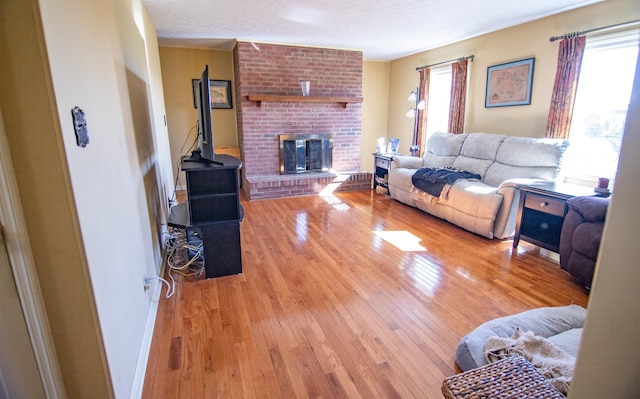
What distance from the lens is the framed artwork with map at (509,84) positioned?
3.83 meters

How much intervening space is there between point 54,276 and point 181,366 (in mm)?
843

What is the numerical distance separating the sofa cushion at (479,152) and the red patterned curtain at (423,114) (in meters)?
1.28

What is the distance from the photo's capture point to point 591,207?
2.29 metres

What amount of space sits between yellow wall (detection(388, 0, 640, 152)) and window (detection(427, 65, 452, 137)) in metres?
0.21

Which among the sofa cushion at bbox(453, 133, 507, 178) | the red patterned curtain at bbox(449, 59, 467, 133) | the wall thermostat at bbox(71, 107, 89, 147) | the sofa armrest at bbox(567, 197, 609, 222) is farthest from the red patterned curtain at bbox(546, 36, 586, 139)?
the wall thermostat at bbox(71, 107, 89, 147)

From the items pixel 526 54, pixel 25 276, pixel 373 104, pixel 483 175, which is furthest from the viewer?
pixel 373 104

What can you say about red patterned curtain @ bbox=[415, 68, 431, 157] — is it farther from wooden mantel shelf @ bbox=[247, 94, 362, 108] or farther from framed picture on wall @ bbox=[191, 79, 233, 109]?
framed picture on wall @ bbox=[191, 79, 233, 109]

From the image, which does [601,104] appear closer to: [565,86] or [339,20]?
[565,86]

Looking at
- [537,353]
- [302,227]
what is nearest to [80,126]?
[537,353]

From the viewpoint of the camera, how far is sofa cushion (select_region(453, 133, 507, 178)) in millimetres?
3939

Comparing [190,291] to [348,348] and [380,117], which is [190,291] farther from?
[380,117]

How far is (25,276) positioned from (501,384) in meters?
1.56

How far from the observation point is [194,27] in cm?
415

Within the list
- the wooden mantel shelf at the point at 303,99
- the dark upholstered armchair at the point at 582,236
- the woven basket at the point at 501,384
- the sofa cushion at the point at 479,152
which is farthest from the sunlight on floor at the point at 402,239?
the wooden mantel shelf at the point at 303,99
